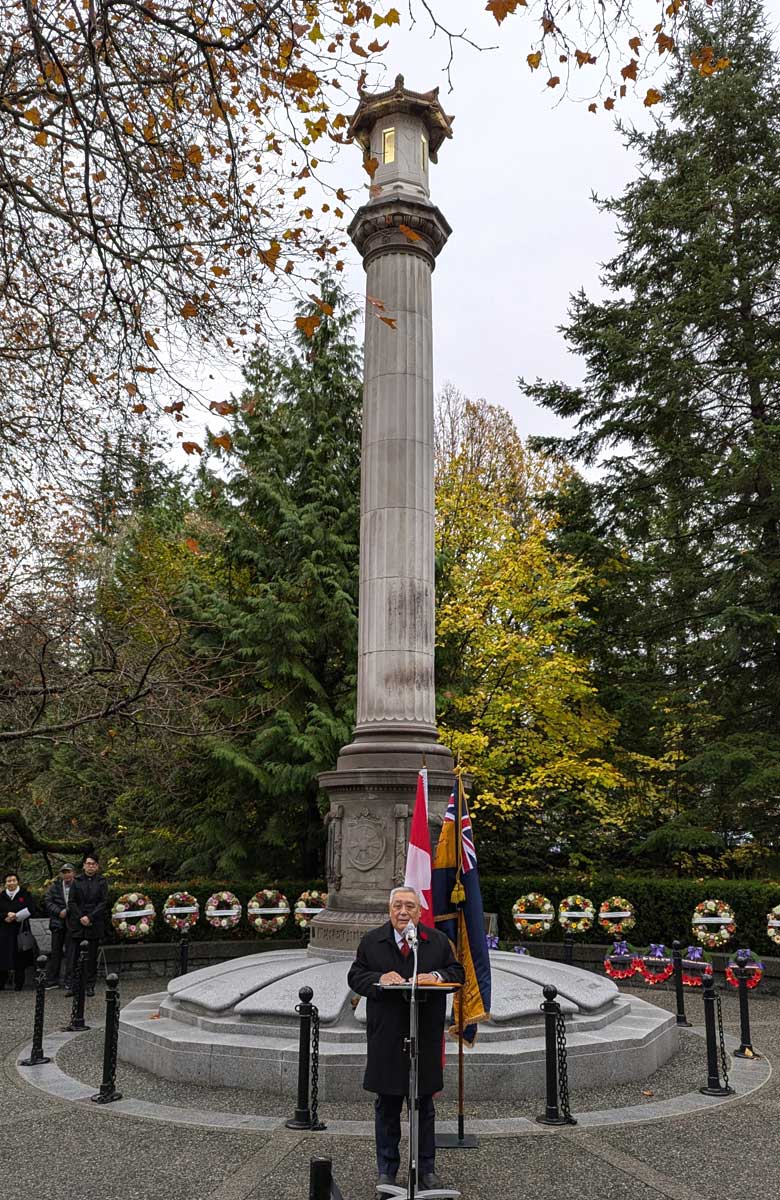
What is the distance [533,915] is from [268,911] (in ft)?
16.8

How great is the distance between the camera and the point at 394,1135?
19.7 ft

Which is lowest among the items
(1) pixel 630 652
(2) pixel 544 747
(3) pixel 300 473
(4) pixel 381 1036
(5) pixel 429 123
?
(4) pixel 381 1036

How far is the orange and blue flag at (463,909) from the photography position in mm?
7309

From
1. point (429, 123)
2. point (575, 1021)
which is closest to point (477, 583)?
point (429, 123)

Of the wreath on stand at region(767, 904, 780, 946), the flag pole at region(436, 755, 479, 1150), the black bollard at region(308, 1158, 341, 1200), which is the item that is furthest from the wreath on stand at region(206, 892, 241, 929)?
the black bollard at region(308, 1158, 341, 1200)

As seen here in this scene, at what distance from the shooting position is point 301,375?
2600 centimetres

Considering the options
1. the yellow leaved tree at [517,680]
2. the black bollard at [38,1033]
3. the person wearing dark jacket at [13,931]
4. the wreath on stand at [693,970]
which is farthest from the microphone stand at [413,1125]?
the yellow leaved tree at [517,680]

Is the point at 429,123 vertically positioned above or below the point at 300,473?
above

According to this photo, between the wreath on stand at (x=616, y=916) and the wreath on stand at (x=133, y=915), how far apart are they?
8583mm

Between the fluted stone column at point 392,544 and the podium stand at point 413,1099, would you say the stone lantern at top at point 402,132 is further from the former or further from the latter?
the podium stand at point 413,1099

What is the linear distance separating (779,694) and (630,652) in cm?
499

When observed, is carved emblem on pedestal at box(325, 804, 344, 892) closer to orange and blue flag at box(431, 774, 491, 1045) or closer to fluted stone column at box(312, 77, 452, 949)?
fluted stone column at box(312, 77, 452, 949)

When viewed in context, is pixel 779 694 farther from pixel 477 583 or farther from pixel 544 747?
pixel 477 583

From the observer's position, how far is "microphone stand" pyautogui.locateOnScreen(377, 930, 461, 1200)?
5.64 meters
